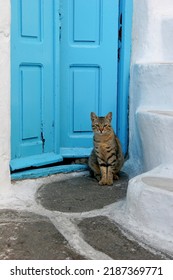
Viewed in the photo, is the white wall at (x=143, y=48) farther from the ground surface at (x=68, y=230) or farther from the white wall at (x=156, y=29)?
the ground surface at (x=68, y=230)

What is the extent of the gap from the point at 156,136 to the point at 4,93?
1296 mm

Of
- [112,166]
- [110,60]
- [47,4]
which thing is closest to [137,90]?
[110,60]

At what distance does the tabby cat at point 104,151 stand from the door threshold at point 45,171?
29 centimetres

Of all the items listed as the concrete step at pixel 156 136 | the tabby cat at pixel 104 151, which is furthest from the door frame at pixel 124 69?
the concrete step at pixel 156 136

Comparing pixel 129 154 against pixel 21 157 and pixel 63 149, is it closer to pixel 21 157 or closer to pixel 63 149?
pixel 63 149

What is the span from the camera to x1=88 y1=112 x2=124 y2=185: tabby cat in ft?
13.7

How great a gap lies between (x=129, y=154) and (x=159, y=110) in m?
0.89

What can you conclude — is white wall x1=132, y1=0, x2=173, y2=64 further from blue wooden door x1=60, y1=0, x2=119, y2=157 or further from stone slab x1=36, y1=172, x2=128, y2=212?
stone slab x1=36, y1=172, x2=128, y2=212

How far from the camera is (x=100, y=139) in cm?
422

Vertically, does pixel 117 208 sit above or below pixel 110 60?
below

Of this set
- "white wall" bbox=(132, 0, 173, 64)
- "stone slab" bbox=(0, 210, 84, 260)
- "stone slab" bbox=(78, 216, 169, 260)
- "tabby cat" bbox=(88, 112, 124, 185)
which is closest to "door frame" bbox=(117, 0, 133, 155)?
"white wall" bbox=(132, 0, 173, 64)

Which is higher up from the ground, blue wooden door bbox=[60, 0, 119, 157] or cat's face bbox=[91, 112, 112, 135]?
blue wooden door bbox=[60, 0, 119, 157]

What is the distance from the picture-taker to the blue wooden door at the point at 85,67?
4.50 meters

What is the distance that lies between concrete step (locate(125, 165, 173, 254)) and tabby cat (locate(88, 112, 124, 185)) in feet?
3.15
